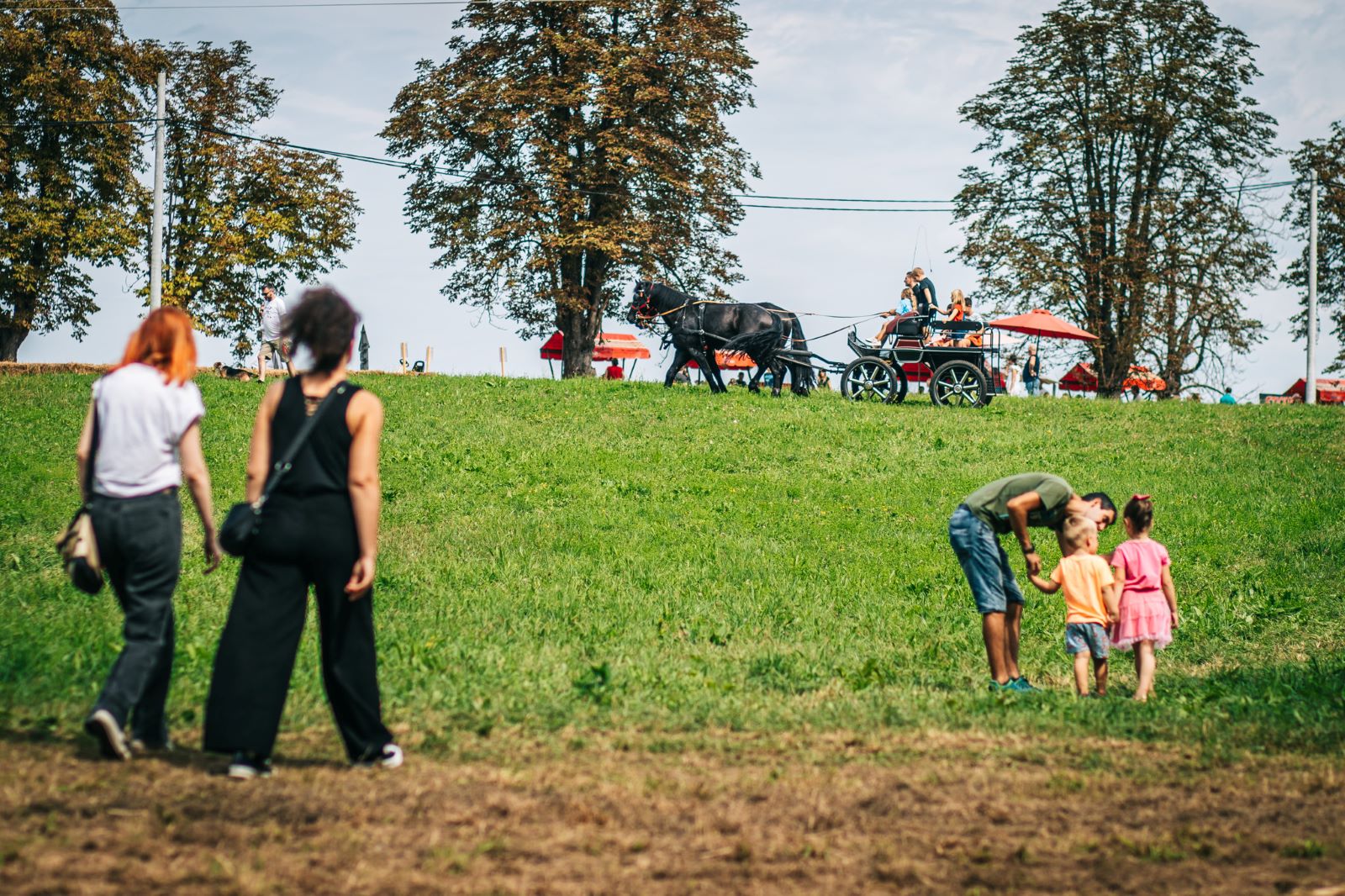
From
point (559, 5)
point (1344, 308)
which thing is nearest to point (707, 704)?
point (559, 5)

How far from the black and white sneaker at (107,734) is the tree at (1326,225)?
41.1 m

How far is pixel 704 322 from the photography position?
2309cm

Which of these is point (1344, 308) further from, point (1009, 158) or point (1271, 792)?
point (1271, 792)

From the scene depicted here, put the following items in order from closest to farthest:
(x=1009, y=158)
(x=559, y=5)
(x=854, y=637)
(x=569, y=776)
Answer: (x=569, y=776) → (x=854, y=637) → (x=559, y=5) → (x=1009, y=158)

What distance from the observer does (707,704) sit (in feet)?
23.9

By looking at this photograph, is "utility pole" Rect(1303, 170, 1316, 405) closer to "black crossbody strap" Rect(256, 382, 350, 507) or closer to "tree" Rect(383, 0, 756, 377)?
"tree" Rect(383, 0, 756, 377)

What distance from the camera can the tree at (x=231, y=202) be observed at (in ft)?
127

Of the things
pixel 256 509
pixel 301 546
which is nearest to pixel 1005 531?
pixel 301 546

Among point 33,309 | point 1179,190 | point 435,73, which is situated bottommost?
point 33,309

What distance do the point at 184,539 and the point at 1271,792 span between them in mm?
10949

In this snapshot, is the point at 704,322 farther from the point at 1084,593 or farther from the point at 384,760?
the point at 384,760

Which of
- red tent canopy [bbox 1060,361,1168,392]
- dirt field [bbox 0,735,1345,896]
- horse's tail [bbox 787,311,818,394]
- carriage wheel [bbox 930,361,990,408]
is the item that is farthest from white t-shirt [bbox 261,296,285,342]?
red tent canopy [bbox 1060,361,1168,392]

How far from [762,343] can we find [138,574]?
18566 mm

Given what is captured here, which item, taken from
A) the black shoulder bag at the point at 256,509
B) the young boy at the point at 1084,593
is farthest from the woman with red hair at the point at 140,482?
the young boy at the point at 1084,593
